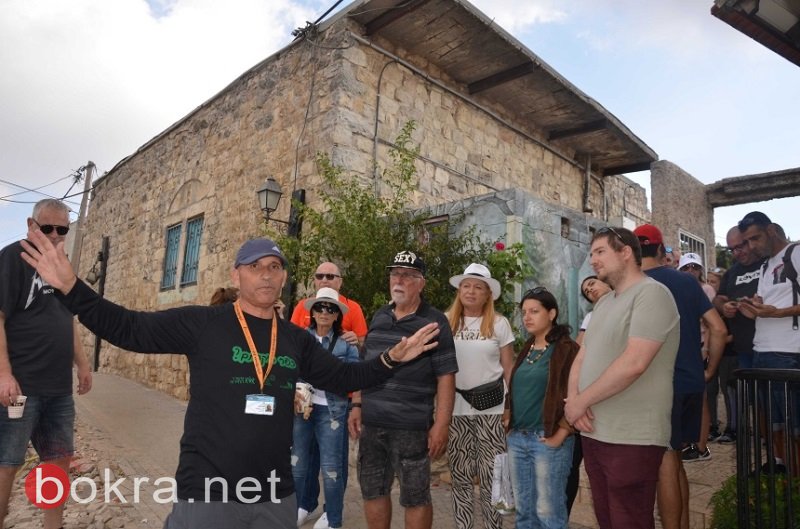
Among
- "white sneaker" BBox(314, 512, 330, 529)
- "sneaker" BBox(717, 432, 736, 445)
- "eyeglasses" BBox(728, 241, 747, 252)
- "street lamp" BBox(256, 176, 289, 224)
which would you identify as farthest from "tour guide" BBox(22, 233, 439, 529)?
"street lamp" BBox(256, 176, 289, 224)

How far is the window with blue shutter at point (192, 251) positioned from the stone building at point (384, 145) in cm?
4

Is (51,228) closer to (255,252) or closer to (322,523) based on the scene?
(255,252)

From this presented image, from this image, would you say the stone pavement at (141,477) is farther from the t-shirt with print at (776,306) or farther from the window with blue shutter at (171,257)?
the window with blue shutter at (171,257)

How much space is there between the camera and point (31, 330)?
2.90 metres

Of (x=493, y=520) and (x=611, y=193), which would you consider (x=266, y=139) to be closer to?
(x=493, y=520)

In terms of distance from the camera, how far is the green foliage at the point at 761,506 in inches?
99.1

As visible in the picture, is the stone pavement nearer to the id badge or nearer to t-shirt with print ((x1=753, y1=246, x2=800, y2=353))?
t-shirt with print ((x1=753, y1=246, x2=800, y2=353))

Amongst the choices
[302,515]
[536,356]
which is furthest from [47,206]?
[536,356]

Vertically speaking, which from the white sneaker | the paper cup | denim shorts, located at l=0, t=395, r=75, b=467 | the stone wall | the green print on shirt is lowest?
the white sneaker

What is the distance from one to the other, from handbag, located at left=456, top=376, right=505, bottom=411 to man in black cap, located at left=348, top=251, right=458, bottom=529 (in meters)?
0.30

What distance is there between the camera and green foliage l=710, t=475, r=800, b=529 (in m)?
2.52

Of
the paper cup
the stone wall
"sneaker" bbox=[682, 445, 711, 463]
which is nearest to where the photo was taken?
the paper cup

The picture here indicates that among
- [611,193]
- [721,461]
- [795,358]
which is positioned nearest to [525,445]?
[795,358]

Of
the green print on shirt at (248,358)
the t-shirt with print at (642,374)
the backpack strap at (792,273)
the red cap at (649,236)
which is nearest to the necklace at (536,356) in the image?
the t-shirt with print at (642,374)
